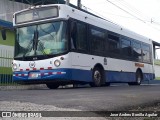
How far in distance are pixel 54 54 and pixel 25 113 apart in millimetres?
6524

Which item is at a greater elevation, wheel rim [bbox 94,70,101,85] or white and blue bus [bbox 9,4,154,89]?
white and blue bus [bbox 9,4,154,89]

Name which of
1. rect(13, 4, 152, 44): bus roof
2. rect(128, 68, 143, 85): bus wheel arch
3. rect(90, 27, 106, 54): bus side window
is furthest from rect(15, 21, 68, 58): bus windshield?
rect(128, 68, 143, 85): bus wheel arch

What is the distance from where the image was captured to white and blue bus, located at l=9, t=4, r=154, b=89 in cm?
1135

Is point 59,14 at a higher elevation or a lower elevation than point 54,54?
higher

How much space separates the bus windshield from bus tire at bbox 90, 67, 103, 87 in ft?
7.51

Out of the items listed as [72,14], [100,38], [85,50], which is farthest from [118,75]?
[72,14]

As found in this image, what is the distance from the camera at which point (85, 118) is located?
4758mm

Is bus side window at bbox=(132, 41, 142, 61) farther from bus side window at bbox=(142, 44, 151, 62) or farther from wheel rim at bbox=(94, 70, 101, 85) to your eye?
wheel rim at bbox=(94, 70, 101, 85)

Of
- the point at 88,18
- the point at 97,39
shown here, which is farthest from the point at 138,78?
the point at 88,18

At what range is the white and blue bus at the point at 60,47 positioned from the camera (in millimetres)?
11352

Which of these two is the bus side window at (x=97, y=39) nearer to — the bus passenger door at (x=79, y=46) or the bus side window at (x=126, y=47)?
the bus passenger door at (x=79, y=46)

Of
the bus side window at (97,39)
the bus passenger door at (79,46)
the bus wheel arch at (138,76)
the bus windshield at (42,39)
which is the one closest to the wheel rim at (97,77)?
the bus passenger door at (79,46)

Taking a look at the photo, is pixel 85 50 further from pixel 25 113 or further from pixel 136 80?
pixel 25 113

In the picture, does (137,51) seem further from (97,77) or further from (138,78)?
(97,77)
